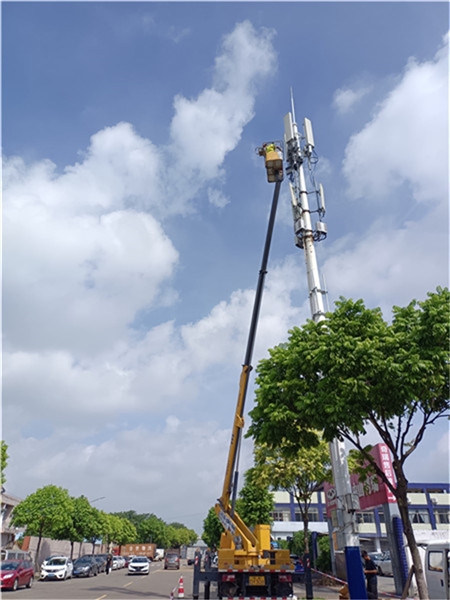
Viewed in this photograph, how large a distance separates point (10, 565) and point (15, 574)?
2.95 feet

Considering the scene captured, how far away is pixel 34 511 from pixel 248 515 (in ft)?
60.8

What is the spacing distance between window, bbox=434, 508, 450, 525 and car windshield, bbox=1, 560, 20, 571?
4998 cm

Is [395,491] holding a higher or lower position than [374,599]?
higher

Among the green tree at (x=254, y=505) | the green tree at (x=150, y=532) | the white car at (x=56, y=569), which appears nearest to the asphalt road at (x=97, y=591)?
the white car at (x=56, y=569)

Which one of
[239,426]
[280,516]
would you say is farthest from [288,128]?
[280,516]

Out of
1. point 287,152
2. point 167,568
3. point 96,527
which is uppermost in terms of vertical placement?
point 287,152

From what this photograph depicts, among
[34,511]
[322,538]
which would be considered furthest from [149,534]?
[322,538]

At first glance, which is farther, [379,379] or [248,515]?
[248,515]

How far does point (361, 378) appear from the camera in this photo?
1492 cm

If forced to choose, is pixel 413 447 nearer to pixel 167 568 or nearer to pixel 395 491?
pixel 395 491

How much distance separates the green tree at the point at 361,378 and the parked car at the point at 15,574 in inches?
605

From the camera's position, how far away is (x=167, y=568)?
53531 millimetres

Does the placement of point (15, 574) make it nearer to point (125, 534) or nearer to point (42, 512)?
point (42, 512)

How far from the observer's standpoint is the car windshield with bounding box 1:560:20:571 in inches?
940
